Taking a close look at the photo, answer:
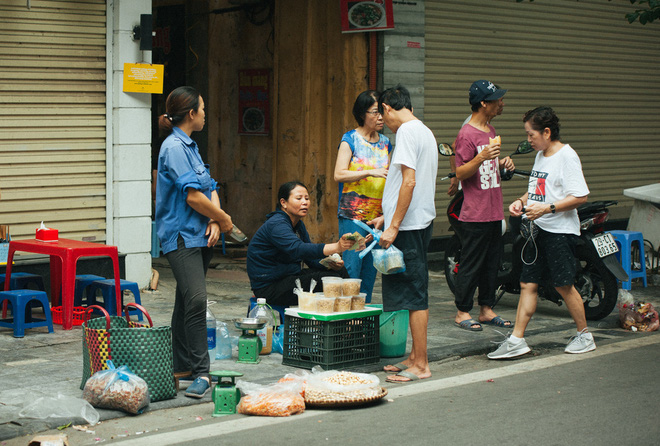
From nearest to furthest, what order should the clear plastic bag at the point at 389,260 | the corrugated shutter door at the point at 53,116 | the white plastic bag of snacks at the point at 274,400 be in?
the white plastic bag of snacks at the point at 274,400 < the clear plastic bag at the point at 389,260 < the corrugated shutter door at the point at 53,116

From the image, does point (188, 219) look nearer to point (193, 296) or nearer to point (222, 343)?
point (193, 296)

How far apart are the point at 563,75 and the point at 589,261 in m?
5.91

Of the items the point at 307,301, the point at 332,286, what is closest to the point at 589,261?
the point at 332,286

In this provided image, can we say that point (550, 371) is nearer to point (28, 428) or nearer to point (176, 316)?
point (176, 316)

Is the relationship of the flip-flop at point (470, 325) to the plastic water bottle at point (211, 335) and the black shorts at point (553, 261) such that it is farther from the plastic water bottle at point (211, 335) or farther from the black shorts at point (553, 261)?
the plastic water bottle at point (211, 335)

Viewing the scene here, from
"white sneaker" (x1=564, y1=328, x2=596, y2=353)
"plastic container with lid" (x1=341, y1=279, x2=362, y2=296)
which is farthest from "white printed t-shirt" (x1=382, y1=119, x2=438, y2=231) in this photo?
"white sneaker" (x1=564, y1=328, x2=596, y2=353)

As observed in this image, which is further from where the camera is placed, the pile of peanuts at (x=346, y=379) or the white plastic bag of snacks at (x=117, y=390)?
the pile of peanuts at (x=346, y=379)

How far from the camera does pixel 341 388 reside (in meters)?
5.48

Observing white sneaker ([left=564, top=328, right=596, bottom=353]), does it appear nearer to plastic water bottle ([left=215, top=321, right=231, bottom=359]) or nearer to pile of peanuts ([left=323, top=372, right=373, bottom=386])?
pile of peanuts ([left=323, top=372, right=373, bottom=386])

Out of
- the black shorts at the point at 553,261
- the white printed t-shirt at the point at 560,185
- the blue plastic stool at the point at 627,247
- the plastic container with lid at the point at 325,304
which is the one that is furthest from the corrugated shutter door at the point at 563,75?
the plastic container with lid at the point at 325,304

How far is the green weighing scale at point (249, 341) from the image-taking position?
21.4 ft

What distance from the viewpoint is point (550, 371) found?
6.48 metres

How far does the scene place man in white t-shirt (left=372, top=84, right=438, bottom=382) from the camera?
619cm

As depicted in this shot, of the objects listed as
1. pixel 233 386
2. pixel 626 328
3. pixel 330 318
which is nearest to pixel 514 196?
pixel 626 328
